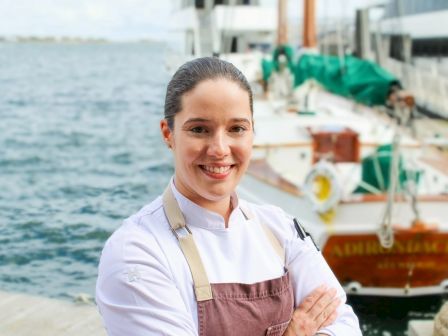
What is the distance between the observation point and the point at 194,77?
2.11 metres

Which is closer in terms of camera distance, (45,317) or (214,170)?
(214,170)

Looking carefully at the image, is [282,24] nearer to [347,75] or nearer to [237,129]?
[347,75]

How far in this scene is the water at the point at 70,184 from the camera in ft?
33.8

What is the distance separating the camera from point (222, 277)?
2062mm

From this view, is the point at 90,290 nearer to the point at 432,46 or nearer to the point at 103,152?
the point at 103,152

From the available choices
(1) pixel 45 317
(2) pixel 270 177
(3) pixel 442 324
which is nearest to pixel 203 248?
(3) pixel 442 324

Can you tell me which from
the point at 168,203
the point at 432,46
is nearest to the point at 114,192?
the point at 168,203

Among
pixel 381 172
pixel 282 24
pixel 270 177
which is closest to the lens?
pixel 381 172

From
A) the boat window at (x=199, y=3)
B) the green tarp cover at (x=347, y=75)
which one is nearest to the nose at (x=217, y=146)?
the green tarp cover at (x=347, y=75)

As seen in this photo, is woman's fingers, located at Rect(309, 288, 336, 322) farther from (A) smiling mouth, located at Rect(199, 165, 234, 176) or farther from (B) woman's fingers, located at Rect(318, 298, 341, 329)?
(A) smiling mouth, located at Rect(199, 165, 234, 176)

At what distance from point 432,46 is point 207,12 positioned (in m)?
12.2

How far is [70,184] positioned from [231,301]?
600 inches

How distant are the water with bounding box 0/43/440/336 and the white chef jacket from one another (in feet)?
22.2

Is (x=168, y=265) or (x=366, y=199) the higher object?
(x=168, y=265)
